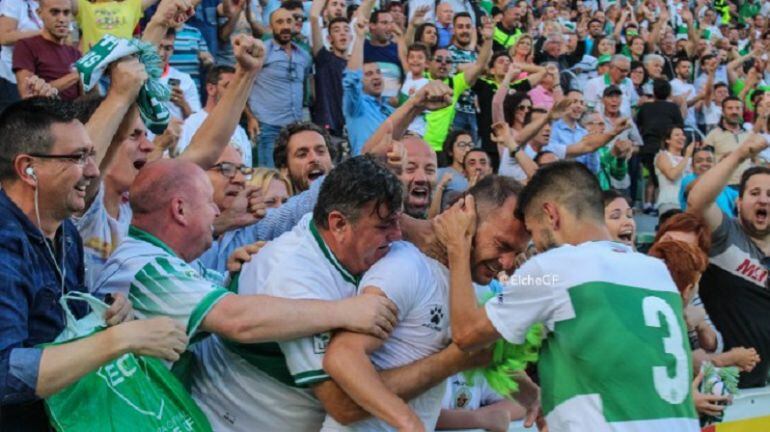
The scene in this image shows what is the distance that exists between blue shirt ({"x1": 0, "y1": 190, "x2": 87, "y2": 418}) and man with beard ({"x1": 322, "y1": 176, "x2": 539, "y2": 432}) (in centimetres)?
93

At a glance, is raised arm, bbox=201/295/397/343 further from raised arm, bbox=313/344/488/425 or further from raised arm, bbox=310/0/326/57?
raised arm, bbox=310/0/326/57

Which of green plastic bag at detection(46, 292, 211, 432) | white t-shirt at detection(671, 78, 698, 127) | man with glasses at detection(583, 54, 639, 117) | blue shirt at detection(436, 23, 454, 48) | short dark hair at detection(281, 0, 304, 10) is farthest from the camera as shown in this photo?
white t-shirt at detection(671, 78, 698, 127)

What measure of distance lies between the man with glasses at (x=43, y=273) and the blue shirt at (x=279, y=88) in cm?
659

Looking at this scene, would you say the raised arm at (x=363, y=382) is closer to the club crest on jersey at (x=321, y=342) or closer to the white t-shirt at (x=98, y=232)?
the club crest on jersey at (x=321, y=342)

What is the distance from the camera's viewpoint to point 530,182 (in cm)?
396

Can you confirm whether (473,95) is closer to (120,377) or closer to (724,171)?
(724,171)

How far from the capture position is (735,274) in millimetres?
6723

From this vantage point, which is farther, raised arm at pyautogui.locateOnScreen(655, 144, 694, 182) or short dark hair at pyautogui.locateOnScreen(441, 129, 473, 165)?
raised arm at pyautogui.locateOnScreen(655, 144, 694, 182)

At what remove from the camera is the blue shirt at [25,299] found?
303 cm

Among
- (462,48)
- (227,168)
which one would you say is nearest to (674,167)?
(462,48)

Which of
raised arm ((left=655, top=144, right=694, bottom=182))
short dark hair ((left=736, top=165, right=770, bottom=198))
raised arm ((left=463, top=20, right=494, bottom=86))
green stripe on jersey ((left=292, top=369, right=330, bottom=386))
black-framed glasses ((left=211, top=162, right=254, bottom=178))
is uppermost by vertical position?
green stripe on jersey ((left=292, top=369, right=330, bottom=386))

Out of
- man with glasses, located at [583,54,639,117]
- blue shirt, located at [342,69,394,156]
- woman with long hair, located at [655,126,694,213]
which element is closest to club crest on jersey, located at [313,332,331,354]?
blue shirt, located at [342,69,394,156]

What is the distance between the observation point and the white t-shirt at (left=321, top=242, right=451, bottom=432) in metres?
3.75

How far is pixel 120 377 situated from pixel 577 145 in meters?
9.18
